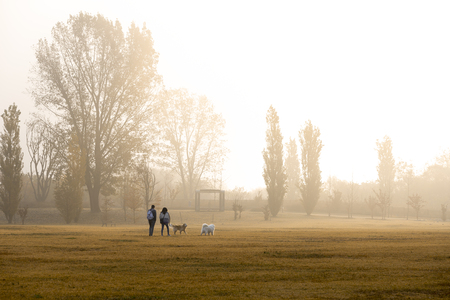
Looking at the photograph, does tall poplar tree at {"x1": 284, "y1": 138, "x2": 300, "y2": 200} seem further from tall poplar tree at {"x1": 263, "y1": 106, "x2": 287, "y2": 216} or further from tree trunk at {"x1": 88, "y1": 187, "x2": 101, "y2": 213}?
tree trunk at {"x1": 88, "y1": 187, "x2": 101, "y2": 213}

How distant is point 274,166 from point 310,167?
831cm

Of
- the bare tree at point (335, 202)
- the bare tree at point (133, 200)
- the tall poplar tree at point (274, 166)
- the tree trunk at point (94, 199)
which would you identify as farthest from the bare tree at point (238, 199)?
the tree trunk at point (94, 199)

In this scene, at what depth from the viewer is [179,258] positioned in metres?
13.9

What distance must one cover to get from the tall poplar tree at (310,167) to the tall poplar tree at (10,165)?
36.8 meters

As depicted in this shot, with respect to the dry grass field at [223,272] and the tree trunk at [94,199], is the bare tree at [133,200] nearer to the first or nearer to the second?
the tree trunk at [94,199]

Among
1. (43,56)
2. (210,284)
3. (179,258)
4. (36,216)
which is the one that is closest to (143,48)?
(43,56)

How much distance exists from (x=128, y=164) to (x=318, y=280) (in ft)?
126

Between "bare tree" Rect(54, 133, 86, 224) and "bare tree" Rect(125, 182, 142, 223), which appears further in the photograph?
"bare tree" Rect(125, 182, 142, 223)

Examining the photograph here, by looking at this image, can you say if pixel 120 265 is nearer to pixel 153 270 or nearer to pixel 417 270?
pixel 153 270

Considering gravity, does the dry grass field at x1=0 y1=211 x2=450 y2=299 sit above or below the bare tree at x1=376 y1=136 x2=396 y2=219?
below

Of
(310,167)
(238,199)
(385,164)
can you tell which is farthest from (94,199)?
(385,164)

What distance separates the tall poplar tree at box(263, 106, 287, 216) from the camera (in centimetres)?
5384

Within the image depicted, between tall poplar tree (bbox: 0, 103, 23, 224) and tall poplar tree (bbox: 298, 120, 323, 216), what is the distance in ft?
121

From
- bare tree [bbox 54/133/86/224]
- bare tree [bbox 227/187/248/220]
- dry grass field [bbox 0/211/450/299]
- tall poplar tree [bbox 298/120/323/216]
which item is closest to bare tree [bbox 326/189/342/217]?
tall poplar tree [bbox 298/120/323/216]
